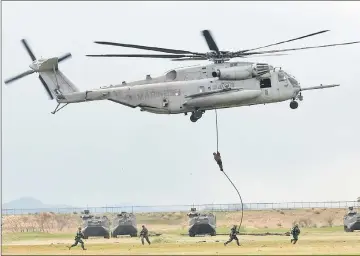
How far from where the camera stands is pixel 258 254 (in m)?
44.8

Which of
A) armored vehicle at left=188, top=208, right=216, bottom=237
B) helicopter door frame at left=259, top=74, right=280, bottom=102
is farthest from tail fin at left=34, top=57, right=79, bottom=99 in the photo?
armored vehicle at left=188, top=208, right=216, bottom=237

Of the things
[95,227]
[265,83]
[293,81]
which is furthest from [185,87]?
[95,227]

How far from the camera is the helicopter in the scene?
53.1 m

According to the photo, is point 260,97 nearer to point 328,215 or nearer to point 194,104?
point 194,104

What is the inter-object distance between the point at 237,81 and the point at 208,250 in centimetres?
1078

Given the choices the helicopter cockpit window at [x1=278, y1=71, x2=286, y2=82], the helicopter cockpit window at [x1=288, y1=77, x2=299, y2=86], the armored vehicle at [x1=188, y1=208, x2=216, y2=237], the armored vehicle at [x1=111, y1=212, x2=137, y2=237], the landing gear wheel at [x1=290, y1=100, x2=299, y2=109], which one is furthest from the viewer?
the armored vehicle at [x1=111, y1=212, x2=137, y2=237]

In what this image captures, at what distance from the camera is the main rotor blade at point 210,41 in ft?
170

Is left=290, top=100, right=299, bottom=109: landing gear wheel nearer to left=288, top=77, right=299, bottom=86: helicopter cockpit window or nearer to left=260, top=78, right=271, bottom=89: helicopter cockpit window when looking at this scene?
left=288, top=77, right=299, bottom=86: helicopter cockpit window

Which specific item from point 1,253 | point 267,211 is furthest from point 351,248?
point 267,211

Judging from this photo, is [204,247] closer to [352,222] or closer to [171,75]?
[171,75]

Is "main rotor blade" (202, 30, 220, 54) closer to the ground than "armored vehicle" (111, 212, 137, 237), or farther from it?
farther from it

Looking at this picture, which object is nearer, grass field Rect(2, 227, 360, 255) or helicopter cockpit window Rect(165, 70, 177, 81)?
grass field Rect(2, 227, 360, 255)

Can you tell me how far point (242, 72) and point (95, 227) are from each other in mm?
15625

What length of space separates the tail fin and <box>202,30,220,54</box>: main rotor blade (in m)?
7.43
